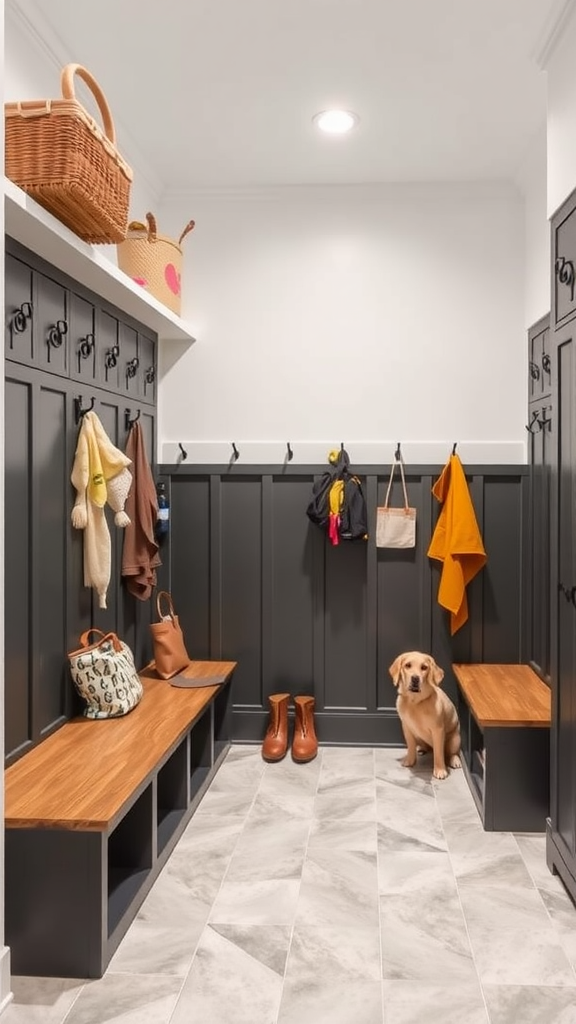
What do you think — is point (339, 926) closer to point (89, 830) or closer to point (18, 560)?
point (89, 830)

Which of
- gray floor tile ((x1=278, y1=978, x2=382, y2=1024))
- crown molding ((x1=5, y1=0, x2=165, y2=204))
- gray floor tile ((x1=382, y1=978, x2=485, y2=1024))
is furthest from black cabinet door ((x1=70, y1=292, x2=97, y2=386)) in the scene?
gray floor tile ((x1=382, y1=978, x2=485, y2=1024))

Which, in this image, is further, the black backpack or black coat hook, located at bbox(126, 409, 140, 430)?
the black backpack

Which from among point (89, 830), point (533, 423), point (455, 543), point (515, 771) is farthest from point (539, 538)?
point (89, 830)

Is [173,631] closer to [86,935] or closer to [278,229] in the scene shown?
[86,935]

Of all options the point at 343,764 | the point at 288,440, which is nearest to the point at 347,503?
the point at 288,440

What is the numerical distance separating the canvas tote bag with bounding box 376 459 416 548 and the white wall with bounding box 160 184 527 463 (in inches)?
11.7

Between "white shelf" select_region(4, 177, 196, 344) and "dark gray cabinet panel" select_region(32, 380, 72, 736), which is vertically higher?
"white shelf" select_region(4, 177, 196, 344)

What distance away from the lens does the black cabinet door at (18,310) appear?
8.29ft

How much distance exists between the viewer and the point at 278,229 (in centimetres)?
424

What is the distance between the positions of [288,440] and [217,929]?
248cm

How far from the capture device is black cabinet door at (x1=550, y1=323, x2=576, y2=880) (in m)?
2.56

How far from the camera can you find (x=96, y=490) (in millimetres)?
3113

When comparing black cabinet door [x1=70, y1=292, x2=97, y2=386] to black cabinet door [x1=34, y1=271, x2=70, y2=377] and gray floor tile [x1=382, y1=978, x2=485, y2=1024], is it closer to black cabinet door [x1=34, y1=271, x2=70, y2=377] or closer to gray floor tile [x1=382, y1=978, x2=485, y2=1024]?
black cabinet door [x1=34, y1=271, x2=70, y2=377]

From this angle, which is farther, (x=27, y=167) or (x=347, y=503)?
(x=347, y=503)
